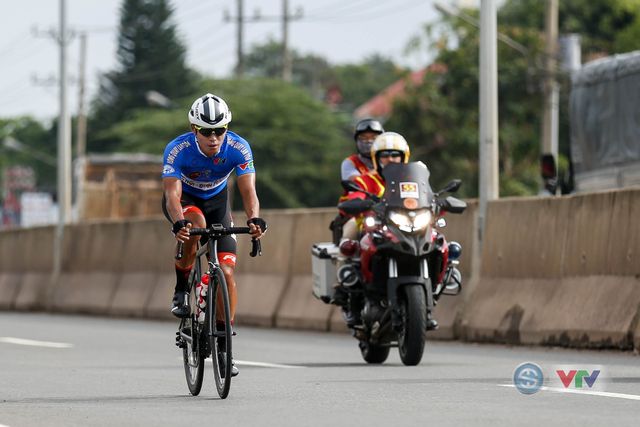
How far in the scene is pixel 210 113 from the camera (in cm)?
1014

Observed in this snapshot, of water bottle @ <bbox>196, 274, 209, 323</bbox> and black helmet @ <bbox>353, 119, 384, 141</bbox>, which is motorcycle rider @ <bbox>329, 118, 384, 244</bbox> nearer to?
black helmet @ <bbox>353, 119, 384, 141</bbox>

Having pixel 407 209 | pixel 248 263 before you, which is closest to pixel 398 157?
pixel 407 209

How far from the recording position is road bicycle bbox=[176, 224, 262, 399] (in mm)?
9781

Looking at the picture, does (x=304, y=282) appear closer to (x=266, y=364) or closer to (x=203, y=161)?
(x=266, y=364)

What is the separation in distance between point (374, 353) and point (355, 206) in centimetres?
135

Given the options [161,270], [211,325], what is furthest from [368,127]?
[161,270]

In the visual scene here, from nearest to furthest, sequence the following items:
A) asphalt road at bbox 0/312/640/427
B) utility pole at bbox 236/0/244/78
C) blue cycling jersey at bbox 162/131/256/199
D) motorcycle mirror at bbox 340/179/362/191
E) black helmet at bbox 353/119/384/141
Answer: asphalt road at bbox 0/312/640/427 → blue cycling jersey at bbox 162/131/256/199 → motorcycle mirror at bbox 340/179/362/191 → black helmet at bbox 353/119/384/141 → utility pole at bbox 236/0/244/78

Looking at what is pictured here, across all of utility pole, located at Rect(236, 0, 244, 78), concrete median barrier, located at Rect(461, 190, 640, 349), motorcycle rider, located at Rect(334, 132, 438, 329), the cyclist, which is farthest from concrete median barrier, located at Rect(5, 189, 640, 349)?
utility pole, located at Rect(236, 0, 244, 78)

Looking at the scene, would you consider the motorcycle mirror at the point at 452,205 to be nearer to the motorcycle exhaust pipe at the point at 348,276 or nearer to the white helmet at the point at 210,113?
the motorcycle exhaust pipe at the point at 348,276

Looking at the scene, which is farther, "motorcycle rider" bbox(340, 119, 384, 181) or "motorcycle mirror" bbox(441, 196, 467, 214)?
"motorcycle rider" bbox(340, 119, 384, 181)

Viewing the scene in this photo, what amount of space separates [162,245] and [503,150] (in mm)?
33397

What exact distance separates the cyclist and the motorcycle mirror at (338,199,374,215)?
2.08 metres

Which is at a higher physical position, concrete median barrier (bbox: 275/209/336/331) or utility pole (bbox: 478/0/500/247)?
utility pole (bbox: 478/0/500/247)

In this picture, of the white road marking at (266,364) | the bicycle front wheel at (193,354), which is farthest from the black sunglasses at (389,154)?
the bicycle front wheel at (193,354)
